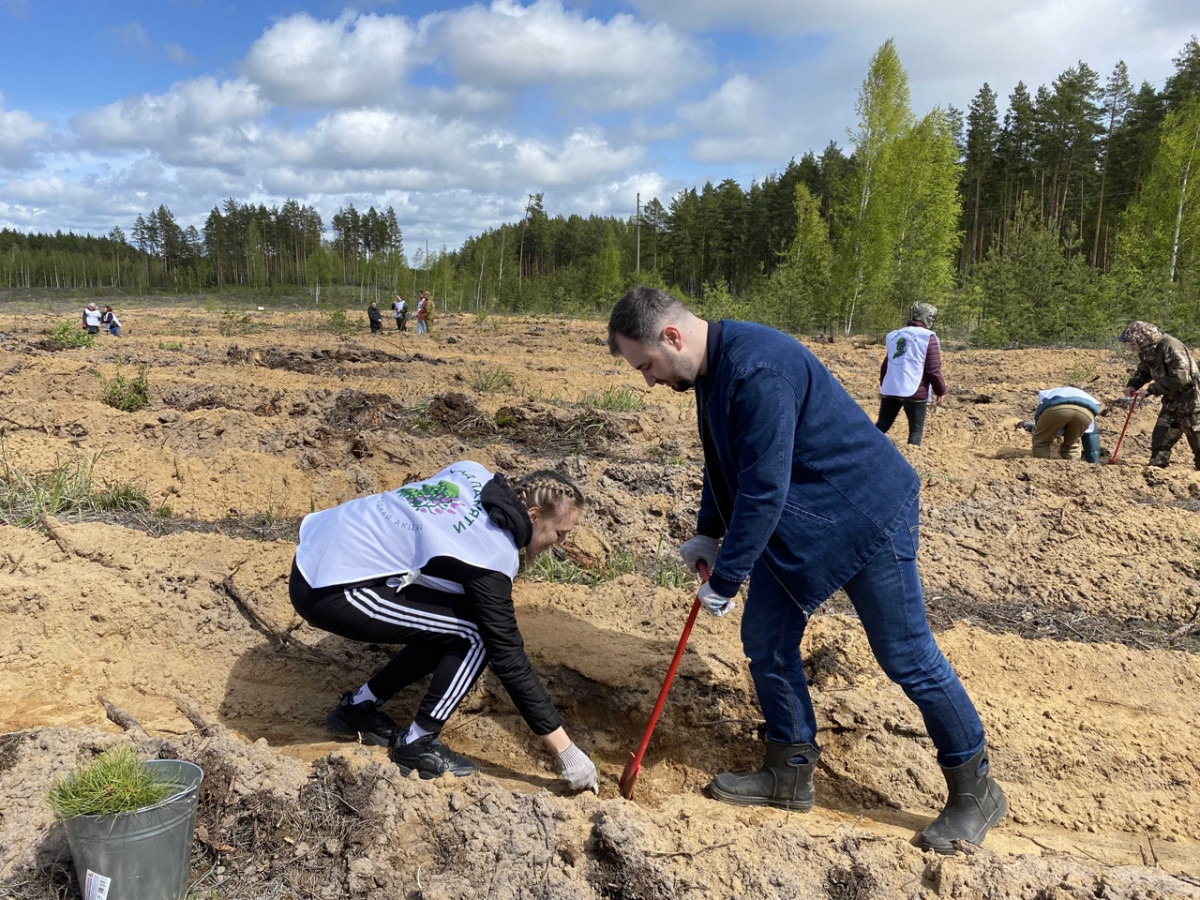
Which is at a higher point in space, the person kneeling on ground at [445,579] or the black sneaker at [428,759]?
the person kneeling on ground at [445,579]

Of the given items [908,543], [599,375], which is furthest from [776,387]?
[599,375]

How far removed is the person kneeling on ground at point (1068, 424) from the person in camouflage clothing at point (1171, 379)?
1.52ft

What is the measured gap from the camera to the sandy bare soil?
2.36 meters

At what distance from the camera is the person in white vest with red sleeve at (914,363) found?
7375 millimetres

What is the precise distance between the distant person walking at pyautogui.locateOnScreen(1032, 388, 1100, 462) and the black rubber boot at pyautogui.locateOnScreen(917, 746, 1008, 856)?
642 centimetres

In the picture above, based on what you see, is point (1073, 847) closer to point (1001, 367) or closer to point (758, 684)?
point (758, 684)

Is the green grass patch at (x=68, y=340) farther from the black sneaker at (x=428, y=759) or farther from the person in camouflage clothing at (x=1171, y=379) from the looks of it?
the person in camouflage clothing at (x=1171, y=379)

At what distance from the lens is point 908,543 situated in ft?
8.01

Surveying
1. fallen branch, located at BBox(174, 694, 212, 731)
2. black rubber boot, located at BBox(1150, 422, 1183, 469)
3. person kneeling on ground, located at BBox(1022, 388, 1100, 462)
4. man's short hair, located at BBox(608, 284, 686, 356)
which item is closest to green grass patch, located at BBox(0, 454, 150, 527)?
fallen branch, located at BBox(174, 694, 212, 731)

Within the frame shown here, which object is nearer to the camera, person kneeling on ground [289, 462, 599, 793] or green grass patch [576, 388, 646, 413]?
person kneeling on ground [289, 462, 599, 793]

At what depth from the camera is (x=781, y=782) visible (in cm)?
289

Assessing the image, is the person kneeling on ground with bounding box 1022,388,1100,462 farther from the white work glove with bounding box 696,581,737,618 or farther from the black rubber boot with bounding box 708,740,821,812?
the white work glove with bounding box 696,581,737,618

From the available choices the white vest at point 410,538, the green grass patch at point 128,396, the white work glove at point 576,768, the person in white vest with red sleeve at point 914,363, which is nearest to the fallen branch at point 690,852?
the white work glove at point 576,768

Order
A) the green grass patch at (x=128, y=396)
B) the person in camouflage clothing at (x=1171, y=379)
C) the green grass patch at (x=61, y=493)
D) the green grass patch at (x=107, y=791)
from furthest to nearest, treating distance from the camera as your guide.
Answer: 1. the green grass patch at (x=128, y=396)
2. the person in camouflage clothing at (x=1171, y=379)
3. the green grass patch at (x=61, y=493)
4. the green grass patch at (x=107, y=791)
